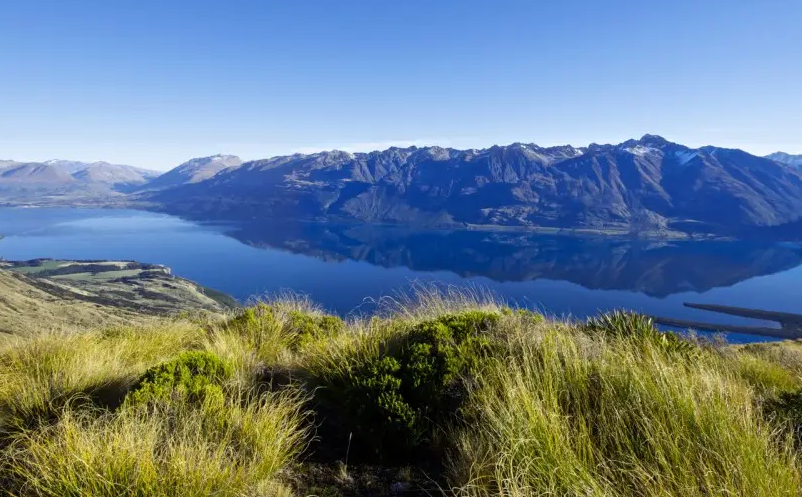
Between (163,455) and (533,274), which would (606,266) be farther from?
(163,455)

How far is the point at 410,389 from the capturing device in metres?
4.41

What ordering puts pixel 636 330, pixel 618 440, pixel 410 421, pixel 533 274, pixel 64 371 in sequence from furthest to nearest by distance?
1. pixel 533 274
2. pixel 636 330
3. pixel 64 371
4. pixel 410 421
5. pixel 618 440

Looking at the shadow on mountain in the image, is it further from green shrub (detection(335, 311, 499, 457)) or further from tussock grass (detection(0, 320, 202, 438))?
green shrub (detection(335, 311, 499, 457))

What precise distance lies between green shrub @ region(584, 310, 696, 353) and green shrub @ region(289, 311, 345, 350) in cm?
410

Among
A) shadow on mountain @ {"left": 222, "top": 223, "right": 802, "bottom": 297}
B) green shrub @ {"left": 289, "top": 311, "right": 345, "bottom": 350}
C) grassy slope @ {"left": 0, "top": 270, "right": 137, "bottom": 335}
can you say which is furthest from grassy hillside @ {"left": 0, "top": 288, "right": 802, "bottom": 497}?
shadow on mountain @ {"left": 222, "top": 223, "right": 802, "bottom": 297}

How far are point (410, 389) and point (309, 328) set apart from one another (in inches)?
145

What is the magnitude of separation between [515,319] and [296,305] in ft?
16.5

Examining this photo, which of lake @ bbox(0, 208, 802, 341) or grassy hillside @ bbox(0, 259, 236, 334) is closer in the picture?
grassy hillside @ bbox(0, 259, 236, 334)

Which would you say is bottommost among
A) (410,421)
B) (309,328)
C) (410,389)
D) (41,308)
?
(41,308)

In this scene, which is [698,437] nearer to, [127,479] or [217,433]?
[217,433]

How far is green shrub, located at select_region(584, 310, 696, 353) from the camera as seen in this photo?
5538mm

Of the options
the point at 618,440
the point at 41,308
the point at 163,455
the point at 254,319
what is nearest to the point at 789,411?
the point at 618,440

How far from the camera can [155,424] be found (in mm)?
3473

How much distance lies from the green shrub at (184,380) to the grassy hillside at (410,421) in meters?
0.02
